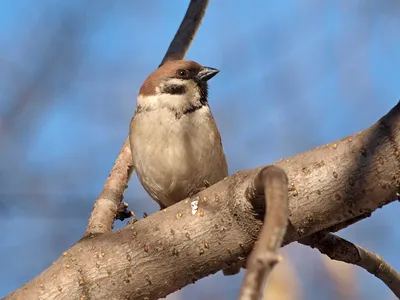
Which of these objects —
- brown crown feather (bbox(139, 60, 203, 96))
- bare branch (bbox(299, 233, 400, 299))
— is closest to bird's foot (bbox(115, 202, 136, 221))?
brown crown feather (bbox(139, 60, 203, 96))

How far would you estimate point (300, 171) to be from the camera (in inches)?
72.3

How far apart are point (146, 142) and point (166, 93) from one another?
366 millimetres

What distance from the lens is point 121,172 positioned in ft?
11.4

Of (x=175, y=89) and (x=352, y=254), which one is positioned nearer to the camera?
(x=352, y=254)

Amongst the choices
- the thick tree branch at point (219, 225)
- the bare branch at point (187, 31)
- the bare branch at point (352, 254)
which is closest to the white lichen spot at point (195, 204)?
the thick tree branch at point (219, 225)

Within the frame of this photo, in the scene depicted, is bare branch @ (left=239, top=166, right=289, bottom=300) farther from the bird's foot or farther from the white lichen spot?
the bird's foot

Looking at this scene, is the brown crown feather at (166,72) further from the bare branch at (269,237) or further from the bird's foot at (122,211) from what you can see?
the bare branch at (269,237)

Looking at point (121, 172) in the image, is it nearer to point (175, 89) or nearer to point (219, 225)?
point (175, 89)

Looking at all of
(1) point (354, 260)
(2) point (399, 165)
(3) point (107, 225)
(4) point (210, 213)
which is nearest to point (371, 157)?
(2) point (399, 165)

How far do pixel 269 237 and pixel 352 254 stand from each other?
1.36m

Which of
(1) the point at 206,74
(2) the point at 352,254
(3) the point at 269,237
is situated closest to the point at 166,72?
(1) the point at 206,74

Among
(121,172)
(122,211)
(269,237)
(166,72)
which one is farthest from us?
(166,72)

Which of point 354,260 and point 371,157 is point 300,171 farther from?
point 354,260

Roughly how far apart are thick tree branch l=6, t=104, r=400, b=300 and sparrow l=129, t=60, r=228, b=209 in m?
1.09
